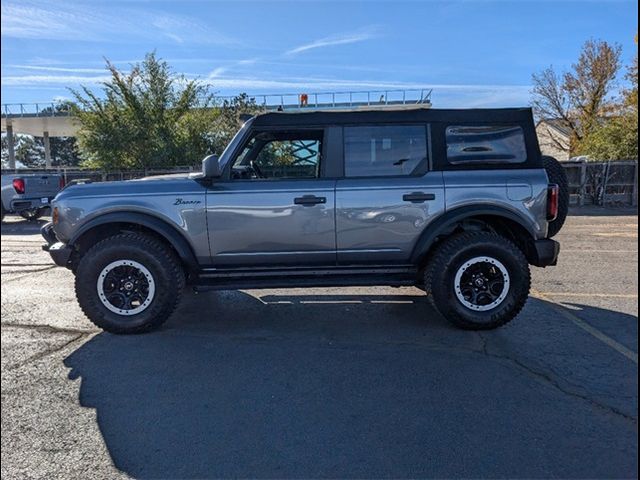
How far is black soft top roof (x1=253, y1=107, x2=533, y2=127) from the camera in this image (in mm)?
4562

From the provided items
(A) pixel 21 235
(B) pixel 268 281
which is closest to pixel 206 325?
(B) pixel 268 281

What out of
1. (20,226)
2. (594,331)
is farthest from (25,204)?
(594,331)

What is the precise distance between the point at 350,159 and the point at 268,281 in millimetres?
1400

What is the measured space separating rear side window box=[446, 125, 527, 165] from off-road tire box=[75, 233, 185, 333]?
2.88 meters

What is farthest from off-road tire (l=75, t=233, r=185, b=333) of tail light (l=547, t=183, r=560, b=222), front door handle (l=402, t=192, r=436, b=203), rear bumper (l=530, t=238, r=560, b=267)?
tail light (l=547, t=183, r=560, b=222)

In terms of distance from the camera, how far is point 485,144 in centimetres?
457

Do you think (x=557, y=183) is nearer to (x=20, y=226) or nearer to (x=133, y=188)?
(x=133, y=188)

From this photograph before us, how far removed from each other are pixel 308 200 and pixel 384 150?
2.94 ft

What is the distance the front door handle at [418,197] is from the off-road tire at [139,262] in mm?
2242

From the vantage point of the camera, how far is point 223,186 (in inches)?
173

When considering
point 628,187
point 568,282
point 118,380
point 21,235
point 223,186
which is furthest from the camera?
point 628,187

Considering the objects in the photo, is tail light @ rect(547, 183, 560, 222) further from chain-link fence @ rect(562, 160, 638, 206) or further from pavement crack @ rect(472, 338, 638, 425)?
chain-link fence @ rect(562, 160, 638, 206)

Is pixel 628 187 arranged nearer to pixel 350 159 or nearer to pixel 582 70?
pixel 582 70

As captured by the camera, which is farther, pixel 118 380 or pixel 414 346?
pixel 414 346
